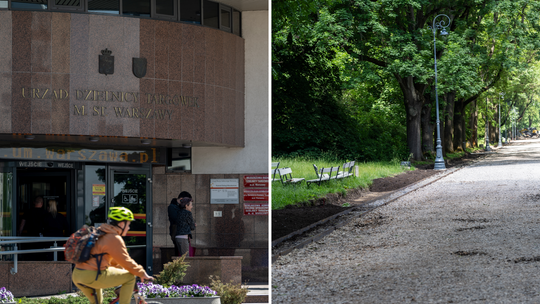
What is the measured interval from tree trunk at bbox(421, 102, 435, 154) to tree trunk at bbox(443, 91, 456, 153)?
14.9 feet

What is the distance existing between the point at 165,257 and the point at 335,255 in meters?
4.78

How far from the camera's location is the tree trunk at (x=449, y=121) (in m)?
47.1

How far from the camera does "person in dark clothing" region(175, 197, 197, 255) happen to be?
1230 centimetres

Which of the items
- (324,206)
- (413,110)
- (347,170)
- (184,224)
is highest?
(413,110)

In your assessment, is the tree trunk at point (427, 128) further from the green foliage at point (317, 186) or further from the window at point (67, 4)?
the window at point (67, 4)

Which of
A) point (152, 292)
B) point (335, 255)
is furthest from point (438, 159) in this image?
point (152, 292)

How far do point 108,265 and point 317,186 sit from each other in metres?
15.8

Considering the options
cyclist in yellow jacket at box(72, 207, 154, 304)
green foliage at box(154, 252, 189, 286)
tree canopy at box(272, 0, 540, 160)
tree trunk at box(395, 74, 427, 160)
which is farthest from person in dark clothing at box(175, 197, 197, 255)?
tree trunk at box(395, 74, 427, 160)

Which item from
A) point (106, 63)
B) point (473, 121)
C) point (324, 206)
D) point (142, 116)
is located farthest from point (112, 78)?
point (473, 121)

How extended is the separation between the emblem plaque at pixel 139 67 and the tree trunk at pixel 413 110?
26.4m

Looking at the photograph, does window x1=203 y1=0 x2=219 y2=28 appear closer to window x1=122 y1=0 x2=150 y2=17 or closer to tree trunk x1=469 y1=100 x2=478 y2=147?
window x1=122 y1=0 x2=150 y2=17

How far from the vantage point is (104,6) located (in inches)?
526

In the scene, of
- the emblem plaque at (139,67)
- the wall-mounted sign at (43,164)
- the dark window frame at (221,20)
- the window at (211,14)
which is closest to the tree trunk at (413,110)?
the dark window frame at (221,20)

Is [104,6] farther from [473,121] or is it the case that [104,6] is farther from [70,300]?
[473,121]
